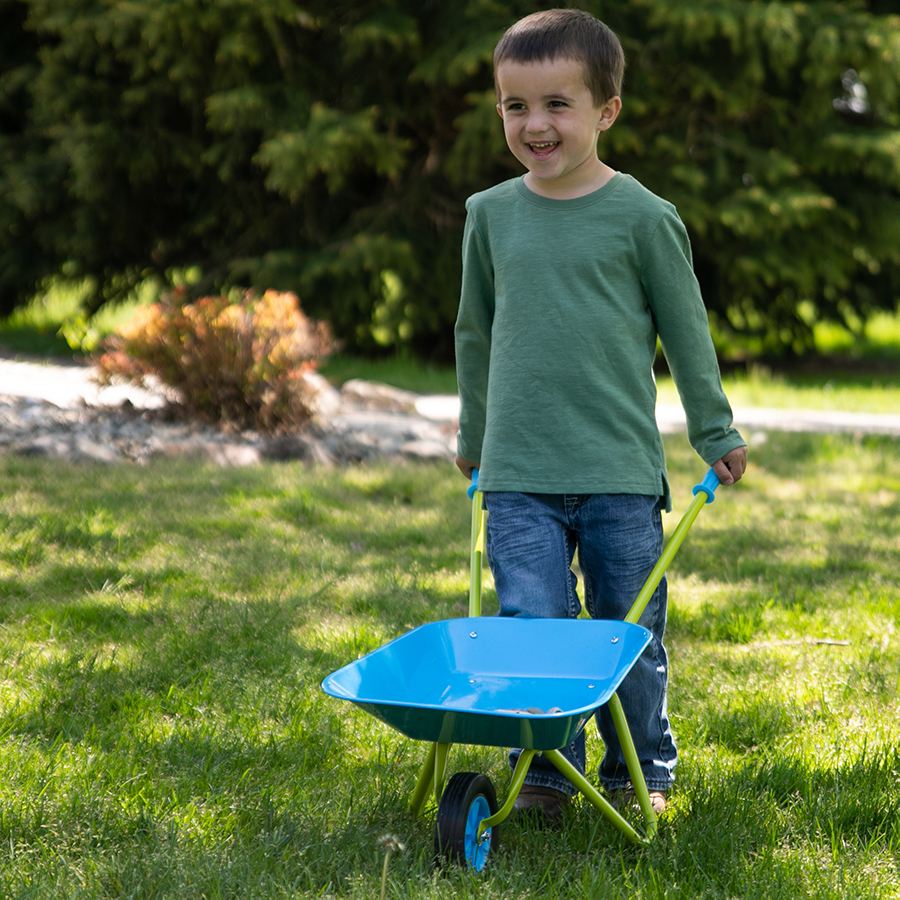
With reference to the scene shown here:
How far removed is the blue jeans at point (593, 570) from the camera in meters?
2.59

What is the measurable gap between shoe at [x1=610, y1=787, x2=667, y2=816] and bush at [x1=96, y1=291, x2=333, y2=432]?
186 inches

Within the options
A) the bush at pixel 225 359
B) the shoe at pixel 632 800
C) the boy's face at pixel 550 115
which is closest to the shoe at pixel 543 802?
the shoe at pixel 632 800

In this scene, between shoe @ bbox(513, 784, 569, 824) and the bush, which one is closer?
shoe @ bbox(513, 784, 569, 824)

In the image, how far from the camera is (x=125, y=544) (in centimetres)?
456

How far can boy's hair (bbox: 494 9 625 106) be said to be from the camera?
243 cm

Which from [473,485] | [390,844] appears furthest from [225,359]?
[390,844]

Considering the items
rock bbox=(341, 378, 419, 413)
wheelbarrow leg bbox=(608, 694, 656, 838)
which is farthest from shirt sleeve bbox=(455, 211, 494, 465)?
rock bbox=(341, 378, 419, 413)

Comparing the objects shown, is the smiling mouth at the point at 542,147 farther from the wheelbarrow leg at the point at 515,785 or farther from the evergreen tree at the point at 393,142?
the evergreen tree at the point at 393,142

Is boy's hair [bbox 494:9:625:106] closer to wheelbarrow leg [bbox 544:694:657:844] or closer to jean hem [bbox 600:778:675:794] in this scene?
wheelbarrow leg [bbox 544:694:657:844]

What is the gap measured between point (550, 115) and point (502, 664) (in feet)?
4.02

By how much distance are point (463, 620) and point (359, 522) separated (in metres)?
2.82

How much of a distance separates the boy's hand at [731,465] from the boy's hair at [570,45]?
2.83 ft

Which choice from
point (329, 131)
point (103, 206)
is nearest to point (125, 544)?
point (329, 131)

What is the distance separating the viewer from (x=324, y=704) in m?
3.23
